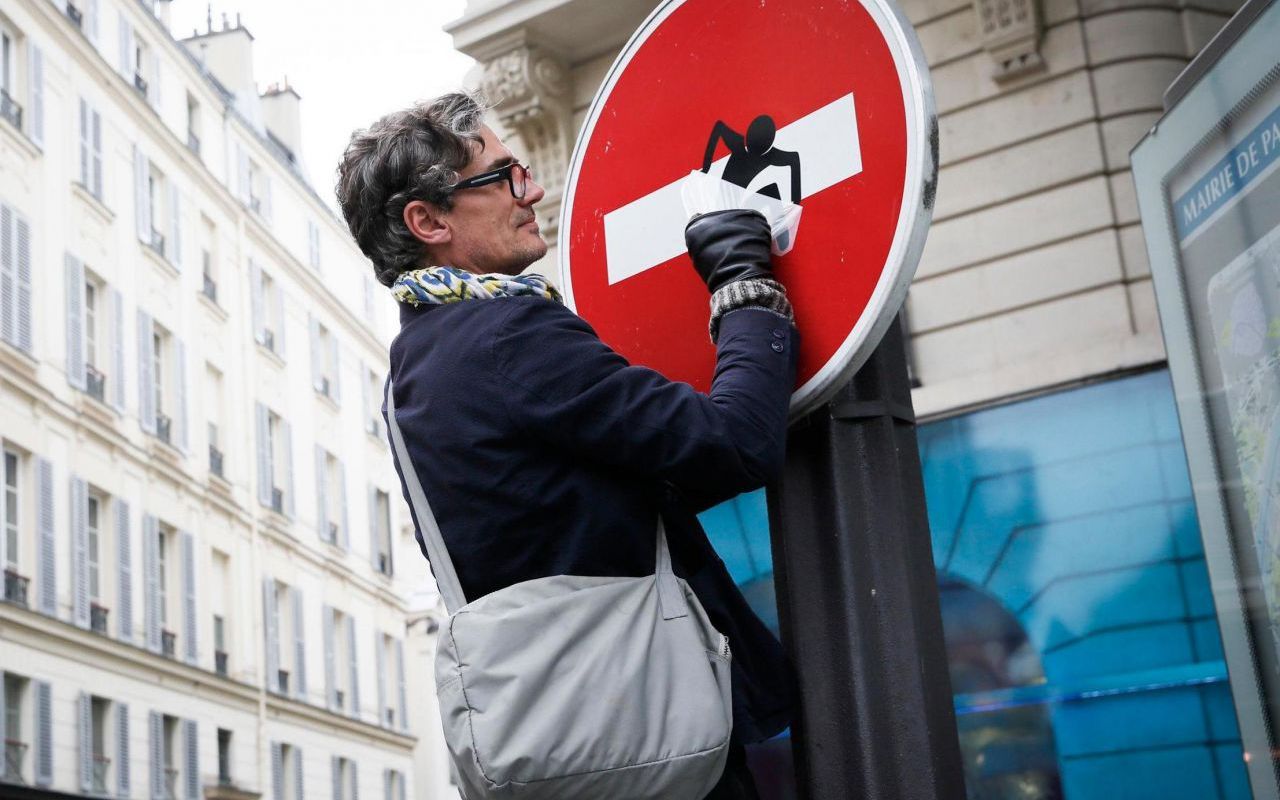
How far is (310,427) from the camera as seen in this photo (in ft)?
107

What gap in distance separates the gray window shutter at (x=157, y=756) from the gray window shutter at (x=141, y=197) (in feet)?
26.3

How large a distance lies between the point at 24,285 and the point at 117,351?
3.02 metres

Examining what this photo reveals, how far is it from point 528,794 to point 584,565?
248 mm

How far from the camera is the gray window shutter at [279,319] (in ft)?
105

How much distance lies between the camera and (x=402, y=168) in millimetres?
2018

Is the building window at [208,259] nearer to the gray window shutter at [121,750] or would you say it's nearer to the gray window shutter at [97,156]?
the gray window shutter at [97,156]

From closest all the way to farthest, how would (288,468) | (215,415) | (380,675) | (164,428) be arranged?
1. (164,428)
2. (215,415)
3. (288,468)
4. (380,675)

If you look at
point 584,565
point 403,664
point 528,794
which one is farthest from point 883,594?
point 403,664

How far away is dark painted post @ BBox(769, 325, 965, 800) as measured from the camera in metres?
1.60

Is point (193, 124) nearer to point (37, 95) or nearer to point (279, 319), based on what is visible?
point (279, 319)

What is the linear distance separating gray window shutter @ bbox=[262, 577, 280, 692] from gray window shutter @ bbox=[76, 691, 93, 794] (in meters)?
5.98

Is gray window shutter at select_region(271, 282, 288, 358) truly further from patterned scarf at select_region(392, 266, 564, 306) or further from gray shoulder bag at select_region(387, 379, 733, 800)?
gray shoulder bag at select_region(387, 379, 733, 800)

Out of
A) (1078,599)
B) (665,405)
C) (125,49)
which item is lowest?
(665,405)

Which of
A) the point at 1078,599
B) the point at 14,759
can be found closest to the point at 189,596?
the point at 14,759
